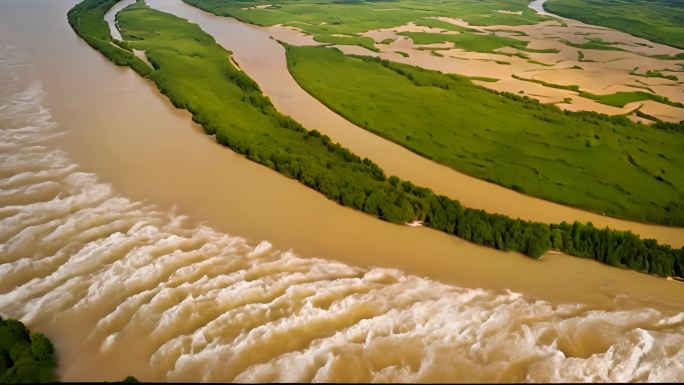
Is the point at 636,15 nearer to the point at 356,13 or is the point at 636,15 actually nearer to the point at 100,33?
the point at 356,13

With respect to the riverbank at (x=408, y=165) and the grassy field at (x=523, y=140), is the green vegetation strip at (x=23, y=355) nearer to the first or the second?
the riverbank at (x=408, y=165)

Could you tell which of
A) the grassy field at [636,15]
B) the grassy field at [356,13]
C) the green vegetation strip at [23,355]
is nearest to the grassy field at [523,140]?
the green vegetation strip at [23,355]

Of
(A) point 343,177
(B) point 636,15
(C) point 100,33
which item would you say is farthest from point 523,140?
(B) point 636,15

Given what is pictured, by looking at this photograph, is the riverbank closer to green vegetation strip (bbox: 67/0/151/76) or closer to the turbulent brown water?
the turbulent brown water

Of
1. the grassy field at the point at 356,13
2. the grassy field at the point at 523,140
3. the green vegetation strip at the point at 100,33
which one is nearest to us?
the grassy field at the point at 523,140

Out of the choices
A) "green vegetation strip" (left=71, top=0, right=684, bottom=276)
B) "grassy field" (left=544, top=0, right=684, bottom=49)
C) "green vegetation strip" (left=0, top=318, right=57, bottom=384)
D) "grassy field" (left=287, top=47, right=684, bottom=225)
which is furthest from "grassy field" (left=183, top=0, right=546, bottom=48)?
"green vegetation strip" (left=0, top=318, right=57, bottom=384)

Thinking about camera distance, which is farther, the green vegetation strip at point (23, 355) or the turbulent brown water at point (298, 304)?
the turbulent brown water at point (298, 304)

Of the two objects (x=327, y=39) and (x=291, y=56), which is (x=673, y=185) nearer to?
(x=291, y=56)

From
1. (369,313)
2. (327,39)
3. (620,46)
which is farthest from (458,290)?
(620,46)
